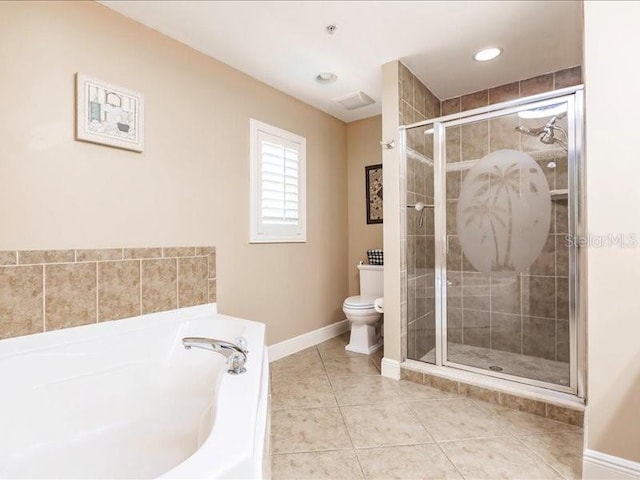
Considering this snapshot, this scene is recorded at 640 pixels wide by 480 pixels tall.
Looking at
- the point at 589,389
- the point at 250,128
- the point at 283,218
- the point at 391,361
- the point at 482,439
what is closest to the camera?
the point at 589,389

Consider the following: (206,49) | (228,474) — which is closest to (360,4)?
(206,49)

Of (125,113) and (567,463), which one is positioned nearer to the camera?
(567,463)

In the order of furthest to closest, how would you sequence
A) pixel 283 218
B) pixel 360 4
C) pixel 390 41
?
pixel 283 218 < pixel 390 41 < pixel 360 4

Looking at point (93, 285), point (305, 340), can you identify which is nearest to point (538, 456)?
point (305, 340)

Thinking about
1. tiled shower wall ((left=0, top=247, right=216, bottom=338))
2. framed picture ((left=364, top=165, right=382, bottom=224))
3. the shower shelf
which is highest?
framed picture ((left=364, top=165, right=382, bottom=224))

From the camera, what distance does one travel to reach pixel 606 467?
1.35m

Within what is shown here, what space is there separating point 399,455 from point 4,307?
194 cm

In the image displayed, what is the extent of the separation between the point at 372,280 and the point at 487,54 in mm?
2063

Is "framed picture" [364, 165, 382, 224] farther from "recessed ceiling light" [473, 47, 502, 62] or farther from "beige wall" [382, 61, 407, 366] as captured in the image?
"recessed ceiling light" [473, 47, 502, 62]

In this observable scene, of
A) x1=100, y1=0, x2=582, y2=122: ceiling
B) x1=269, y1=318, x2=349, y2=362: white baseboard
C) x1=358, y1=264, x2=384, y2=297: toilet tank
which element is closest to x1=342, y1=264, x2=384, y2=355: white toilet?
x1=358, y1=264, x2=384, y2=297: toilet tank

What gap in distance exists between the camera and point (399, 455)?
5.08 ft

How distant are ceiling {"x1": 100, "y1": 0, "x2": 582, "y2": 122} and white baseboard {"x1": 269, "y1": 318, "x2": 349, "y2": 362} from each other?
2.25 m

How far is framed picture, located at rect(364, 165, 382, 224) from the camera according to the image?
346 centimetres

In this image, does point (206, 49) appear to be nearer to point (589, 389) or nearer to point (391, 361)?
point (391, 361)
